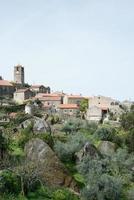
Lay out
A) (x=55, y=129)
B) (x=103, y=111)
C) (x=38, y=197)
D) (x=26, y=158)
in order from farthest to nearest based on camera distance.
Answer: (x=103, y=111) → (x=55, y=129) → (x=26, y=158) → (x=38, y=197)

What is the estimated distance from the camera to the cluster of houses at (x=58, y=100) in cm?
9731

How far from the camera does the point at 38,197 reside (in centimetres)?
3083

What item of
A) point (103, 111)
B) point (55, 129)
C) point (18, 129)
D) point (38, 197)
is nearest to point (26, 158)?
point (38, 197)

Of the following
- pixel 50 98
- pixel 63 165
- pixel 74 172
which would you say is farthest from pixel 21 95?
pixel 63 165

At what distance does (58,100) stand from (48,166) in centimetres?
8047

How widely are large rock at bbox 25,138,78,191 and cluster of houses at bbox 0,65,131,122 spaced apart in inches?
1941

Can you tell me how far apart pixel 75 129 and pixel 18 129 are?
11.1 m

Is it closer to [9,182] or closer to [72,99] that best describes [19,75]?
[72,99]

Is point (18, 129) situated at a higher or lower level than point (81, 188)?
higher

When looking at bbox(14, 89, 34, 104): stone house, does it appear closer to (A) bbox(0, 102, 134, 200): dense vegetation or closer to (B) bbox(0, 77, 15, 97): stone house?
(B) bbox(0, 77, 15, 97): stone house

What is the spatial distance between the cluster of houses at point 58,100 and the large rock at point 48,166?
162ft

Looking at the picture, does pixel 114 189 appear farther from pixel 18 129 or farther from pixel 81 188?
pixel 18 129

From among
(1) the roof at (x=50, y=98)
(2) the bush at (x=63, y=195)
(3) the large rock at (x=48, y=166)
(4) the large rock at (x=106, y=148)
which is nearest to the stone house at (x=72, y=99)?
(1) the roof at (x=50, y=98)

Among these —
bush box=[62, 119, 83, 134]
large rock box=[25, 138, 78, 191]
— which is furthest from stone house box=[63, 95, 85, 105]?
large rock box=[25, 138, 78, 191]
